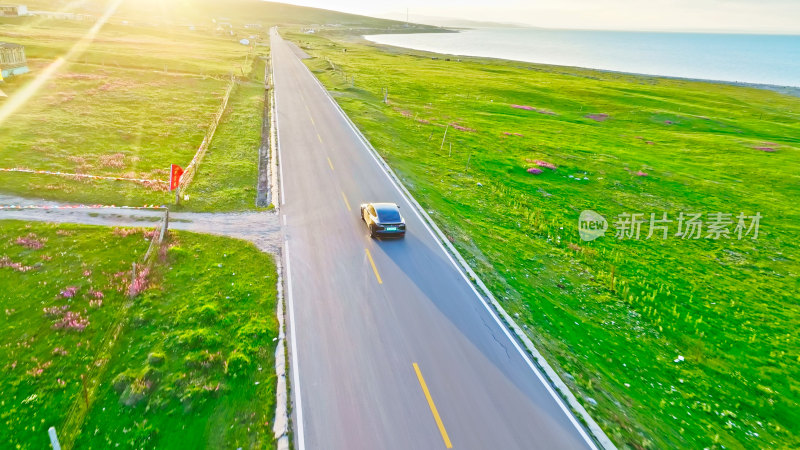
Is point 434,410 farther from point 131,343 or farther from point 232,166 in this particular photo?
point 232,166

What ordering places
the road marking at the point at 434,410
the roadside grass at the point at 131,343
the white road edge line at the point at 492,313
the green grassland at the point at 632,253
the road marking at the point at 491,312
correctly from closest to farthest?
the roadside grass at the point at 131,343 → the road marking at the point at 434,410 → the white road edge line at the point at 492,313 → the road marking at the point at 491,312 → the green grassland at the point at 632,253

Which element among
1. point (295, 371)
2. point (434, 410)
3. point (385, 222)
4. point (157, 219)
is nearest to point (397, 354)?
point (434, 410)

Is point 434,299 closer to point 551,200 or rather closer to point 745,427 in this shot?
point 745,427

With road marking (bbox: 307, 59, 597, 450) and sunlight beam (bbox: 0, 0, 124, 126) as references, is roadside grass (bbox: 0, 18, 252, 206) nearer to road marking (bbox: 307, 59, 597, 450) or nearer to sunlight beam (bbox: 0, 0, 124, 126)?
sunlight beam (bbox: 0, 0, 124, 126)

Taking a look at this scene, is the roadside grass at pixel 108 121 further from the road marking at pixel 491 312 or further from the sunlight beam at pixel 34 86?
the road marking at pixel 491 312

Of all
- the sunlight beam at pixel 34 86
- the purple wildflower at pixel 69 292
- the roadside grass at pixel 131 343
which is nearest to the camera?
the roadside grass at pixel 131 343

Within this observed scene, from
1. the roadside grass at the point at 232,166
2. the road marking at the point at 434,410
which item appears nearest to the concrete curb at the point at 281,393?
the road marking at the point at 434,410

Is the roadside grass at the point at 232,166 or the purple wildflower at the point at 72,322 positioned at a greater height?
the roadside grass at the point at 232,166
